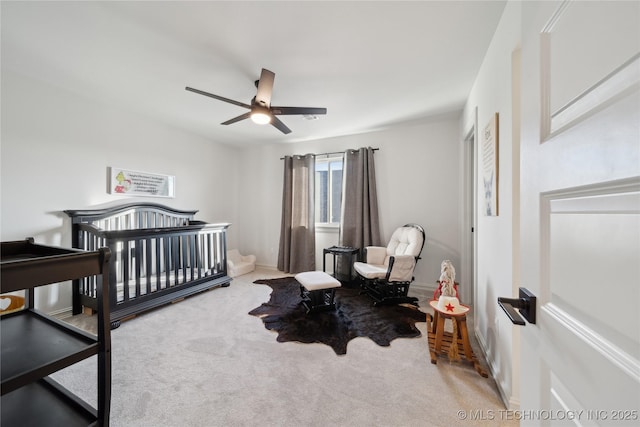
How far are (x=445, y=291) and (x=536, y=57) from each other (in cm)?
194

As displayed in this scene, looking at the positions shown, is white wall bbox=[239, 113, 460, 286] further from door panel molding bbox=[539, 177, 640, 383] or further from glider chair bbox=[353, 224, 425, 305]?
door panel molding bbox=[539, 177, 640, 383]

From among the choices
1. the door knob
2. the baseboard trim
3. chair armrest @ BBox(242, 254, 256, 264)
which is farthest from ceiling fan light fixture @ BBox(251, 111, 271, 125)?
chair armrest @ BBox(242, 254, 256, 264)

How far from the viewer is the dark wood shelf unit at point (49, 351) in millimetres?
771

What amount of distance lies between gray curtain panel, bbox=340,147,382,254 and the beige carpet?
1.87m

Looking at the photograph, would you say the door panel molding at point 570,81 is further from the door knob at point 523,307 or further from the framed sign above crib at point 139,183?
the framed sign above crib at point 139,183

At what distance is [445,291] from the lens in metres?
2.12

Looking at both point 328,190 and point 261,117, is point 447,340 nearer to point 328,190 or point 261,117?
point 261,117

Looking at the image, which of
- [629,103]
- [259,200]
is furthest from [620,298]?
[259,200]

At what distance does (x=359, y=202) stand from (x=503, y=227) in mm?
2404

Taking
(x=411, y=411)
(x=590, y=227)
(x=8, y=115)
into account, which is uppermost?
(x=8, y=115)

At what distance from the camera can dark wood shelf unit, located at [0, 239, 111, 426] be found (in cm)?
77

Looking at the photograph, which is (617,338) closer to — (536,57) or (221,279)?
(536,57)

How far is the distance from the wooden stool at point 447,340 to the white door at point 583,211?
4.18 feet

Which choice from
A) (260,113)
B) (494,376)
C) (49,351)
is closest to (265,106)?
(260,113)
